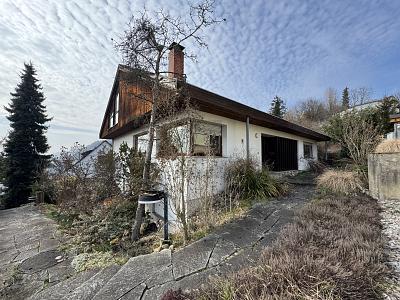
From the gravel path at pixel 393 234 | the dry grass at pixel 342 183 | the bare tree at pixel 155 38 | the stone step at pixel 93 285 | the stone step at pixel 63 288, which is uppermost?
the bare tree at pixel 155 38

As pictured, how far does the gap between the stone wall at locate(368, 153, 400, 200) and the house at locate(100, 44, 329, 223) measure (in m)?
3.11

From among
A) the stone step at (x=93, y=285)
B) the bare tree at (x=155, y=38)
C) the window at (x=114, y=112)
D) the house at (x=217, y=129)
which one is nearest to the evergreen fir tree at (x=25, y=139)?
the window at (x=114, y=112)

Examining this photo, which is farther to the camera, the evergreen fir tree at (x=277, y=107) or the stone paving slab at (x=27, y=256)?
the evergreen fir tree at (x=277, y=107)

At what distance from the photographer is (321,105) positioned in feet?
106

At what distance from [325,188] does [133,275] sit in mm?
5933

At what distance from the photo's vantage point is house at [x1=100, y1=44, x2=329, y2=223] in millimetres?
5461

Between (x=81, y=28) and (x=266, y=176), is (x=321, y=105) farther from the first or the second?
(x=81, y=28)

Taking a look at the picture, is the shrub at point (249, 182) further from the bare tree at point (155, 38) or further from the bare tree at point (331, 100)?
the bare tree at point (331, 100)

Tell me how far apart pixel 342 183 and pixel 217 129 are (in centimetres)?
410

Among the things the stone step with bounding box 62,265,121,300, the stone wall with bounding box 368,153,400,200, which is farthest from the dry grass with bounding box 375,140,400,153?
the stone step with bounding box 62,265,121,300

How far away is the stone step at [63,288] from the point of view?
2.79 metres

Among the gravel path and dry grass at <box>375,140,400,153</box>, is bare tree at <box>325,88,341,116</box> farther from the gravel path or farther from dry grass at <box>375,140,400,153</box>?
the gravel path

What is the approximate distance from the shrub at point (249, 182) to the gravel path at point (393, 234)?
8.09 feet

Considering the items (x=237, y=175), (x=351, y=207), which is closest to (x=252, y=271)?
(x=351, y=207)
